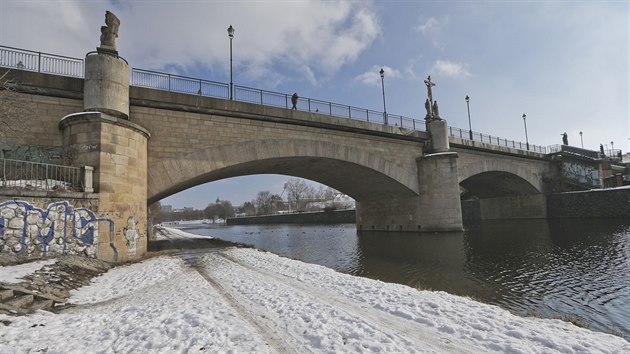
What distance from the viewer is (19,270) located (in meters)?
7.63

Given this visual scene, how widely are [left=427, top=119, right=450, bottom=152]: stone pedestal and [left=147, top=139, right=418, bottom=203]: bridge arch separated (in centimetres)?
297

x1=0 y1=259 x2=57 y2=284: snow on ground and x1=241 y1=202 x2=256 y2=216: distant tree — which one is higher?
x1=241 y1=202 x2=256 y2=216: distant tree

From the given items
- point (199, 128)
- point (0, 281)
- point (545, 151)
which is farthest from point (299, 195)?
point (0, 281)

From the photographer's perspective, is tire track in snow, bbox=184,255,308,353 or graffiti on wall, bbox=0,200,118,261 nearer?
tire track in snow, bbox=184,255,308,353

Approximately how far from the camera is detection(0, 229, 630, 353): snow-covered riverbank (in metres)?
4.30

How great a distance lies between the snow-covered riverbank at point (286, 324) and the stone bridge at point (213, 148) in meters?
5.99

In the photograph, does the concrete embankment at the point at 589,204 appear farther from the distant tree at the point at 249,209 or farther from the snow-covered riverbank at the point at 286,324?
the distant tree at the point at 249,209

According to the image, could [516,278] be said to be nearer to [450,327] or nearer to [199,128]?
[450,327]

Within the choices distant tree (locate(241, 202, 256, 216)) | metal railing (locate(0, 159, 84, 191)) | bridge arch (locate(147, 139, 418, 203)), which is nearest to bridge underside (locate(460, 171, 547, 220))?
bridge arch (locate(147, 139, 418, 203))

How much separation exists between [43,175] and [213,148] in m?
6.85

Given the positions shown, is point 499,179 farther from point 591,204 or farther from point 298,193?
point 298,193

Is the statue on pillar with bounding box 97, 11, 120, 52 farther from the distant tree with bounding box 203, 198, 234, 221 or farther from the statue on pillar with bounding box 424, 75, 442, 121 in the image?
the distant tree with bounding box 203, 198, 234, 221

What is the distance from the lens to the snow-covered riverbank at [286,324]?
14.1 ft

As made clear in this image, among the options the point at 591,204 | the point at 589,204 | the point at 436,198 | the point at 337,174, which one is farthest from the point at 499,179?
the point at 337,174
